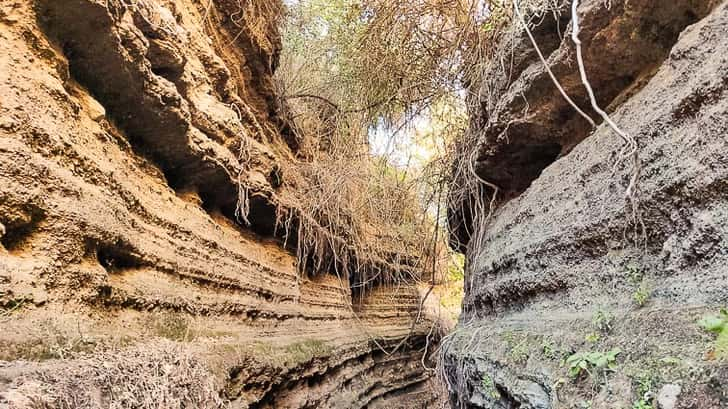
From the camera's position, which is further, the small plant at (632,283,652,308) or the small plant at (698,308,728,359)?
the small plant at (632,283,652,308)

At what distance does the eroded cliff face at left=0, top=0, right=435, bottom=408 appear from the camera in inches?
80.5

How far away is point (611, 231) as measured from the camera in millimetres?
1954

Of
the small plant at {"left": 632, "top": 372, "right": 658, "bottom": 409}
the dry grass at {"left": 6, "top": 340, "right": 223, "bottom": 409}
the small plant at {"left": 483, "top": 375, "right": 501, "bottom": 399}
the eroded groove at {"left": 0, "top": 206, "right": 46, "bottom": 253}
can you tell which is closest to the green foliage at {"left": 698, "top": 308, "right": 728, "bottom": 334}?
the small plant at {"left": 632, "top": 372, "right": 658, "bottom": 409}

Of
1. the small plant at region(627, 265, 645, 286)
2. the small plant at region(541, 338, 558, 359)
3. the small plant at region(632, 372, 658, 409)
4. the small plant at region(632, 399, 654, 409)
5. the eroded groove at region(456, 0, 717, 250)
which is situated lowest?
the small plant at region(632, 399, 654, 409)

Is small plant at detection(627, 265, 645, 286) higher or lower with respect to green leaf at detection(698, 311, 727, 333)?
higher

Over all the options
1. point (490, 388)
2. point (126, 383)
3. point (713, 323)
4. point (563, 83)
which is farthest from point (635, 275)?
point (126, 383)

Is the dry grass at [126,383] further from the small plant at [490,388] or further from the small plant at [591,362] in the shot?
the small plant at [591,362]

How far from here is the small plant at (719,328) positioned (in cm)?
114

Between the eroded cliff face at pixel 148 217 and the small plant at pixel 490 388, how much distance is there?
152 centimetres

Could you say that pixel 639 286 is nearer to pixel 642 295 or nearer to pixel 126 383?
pixel 642 295

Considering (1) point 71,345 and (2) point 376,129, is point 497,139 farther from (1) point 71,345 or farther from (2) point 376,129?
(1) point 71,345

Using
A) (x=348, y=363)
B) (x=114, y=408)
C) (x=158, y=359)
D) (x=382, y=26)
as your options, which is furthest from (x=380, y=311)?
(x=114, y=408)

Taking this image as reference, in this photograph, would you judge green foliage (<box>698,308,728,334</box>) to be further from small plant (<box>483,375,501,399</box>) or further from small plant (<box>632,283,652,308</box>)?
small plant (<box>483,375,501,399</box>)

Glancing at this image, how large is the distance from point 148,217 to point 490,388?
7.98 feet
